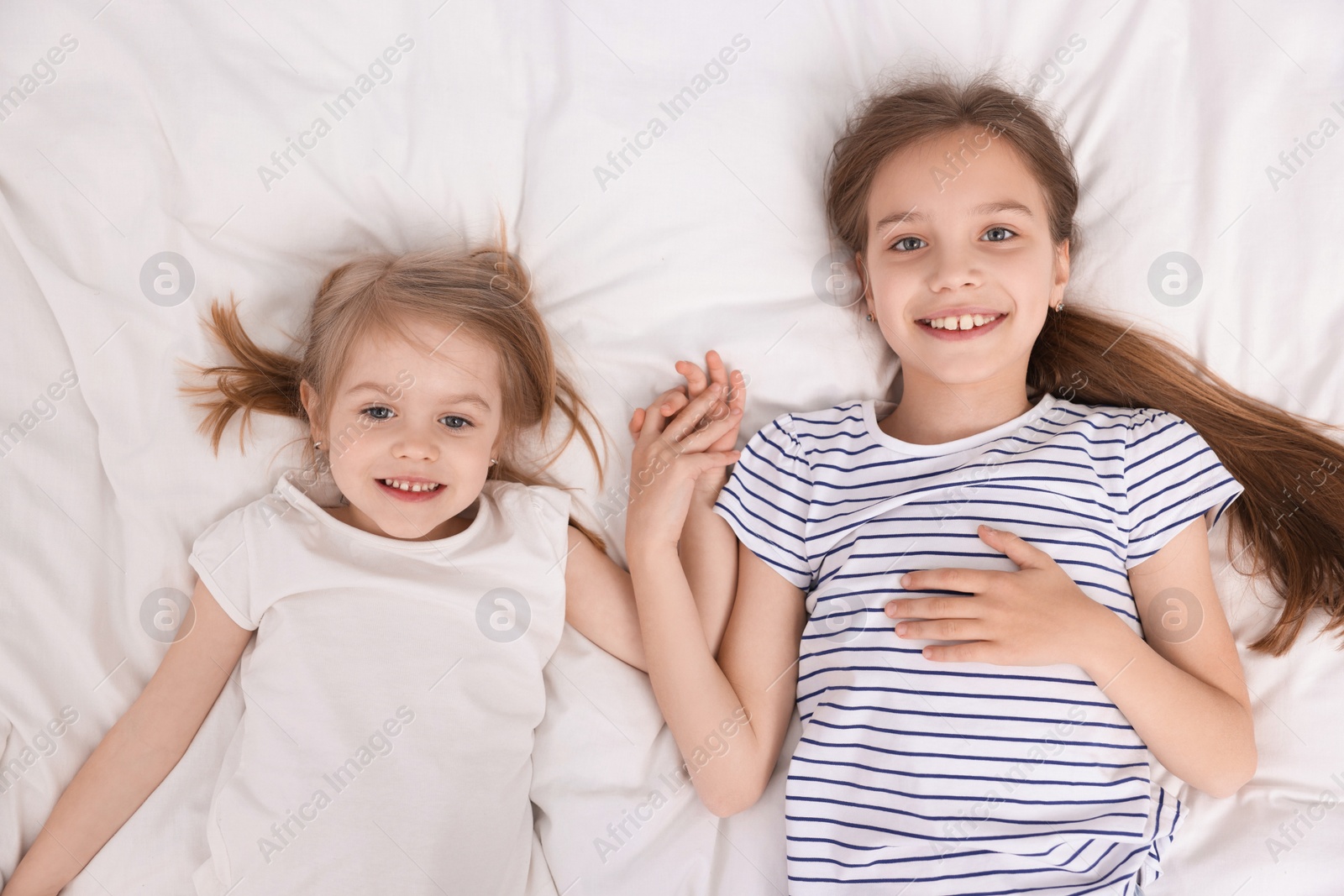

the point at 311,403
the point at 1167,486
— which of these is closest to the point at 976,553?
the point at 1167,486

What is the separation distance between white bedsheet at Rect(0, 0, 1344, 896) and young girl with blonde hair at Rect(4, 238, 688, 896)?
62 millimetres

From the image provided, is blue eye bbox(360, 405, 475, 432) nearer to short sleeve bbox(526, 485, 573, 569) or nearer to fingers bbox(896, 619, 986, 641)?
short sleeve bbox(526, 485, 573, 569)

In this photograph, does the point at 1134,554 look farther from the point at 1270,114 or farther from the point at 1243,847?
the point at 1270,114

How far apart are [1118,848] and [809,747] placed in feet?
1.44

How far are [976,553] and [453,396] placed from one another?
2.68 ft

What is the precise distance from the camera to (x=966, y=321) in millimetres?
1500

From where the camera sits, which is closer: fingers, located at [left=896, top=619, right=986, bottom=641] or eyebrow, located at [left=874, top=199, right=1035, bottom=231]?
fingers, located at [left=896, top=619, right=986, bottom=641]

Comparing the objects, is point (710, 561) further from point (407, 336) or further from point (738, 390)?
point (407, 336)

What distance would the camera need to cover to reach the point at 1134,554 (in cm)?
145

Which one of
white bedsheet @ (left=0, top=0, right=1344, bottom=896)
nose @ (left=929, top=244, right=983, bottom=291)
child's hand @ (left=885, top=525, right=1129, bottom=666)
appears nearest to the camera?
child's hand @ (left=885, top=525, right=1129, bottom=666)

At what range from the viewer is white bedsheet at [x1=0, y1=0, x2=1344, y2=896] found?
5.07 feet

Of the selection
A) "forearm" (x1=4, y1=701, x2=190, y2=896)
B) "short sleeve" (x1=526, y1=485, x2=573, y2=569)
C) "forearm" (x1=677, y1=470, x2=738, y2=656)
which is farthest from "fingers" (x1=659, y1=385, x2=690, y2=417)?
"forearm" (x1=4, y1=701, x2=190, y2=896)

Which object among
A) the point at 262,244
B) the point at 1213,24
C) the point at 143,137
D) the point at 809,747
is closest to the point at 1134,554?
the point at 809,747

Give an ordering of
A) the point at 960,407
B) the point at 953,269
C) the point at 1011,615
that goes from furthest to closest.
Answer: the point at 960,407 < the point at 953,269 < the point at 1011,615
